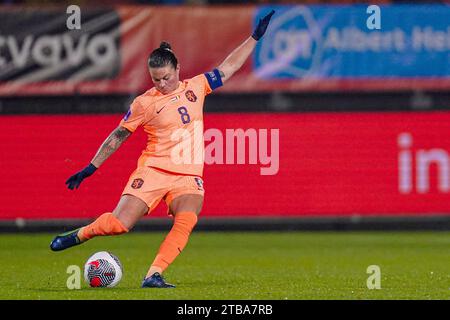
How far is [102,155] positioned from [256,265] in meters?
2.97

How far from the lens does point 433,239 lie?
15.8 metres

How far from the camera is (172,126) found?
33.9 feet

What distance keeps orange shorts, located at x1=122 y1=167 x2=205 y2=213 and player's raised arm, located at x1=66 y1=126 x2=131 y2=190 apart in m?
0.31

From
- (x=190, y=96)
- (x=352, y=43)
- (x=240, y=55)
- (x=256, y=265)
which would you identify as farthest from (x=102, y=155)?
(x=352, y=43)

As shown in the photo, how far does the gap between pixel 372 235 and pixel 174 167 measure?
263 inches

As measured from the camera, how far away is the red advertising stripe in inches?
643

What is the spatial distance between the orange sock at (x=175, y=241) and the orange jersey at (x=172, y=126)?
0.41 m

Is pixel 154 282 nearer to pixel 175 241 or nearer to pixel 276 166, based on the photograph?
pixel 175 241

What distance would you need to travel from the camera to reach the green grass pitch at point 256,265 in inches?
388

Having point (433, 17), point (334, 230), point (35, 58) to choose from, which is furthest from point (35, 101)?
point (433, 17)

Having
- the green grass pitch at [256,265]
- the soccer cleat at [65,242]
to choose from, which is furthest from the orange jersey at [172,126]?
the green grass pitch at [256,265]

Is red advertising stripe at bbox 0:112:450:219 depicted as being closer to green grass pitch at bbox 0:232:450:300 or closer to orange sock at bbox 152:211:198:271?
green grass pitch at bbox 0:232:450:300

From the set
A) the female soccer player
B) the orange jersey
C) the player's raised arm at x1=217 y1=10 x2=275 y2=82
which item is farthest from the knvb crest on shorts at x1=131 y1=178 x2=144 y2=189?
the player's raised arm at x1=217 y1=10 x2=275 y2=82

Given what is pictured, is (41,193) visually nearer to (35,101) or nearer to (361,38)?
(35,101)
